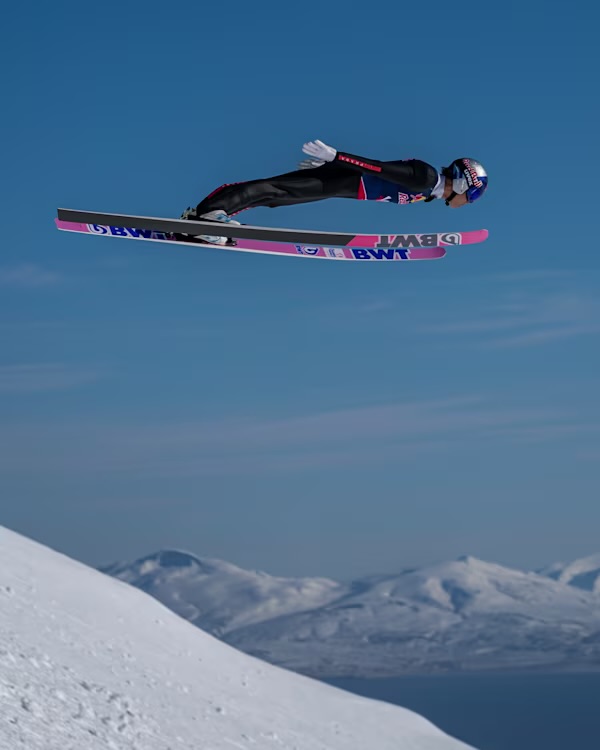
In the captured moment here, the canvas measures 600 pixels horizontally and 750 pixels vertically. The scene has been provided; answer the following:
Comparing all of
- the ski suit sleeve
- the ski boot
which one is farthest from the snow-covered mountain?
the ski suit sleeve

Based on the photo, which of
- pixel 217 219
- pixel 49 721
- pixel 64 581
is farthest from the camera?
pixel 64 581

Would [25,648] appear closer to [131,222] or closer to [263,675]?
[263,675]

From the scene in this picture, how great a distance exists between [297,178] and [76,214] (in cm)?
314

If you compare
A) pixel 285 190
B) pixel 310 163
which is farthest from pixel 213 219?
pixel 310 163

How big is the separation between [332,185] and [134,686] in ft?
104

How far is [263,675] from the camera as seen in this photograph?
53.1 metres

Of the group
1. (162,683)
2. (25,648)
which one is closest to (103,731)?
(25,648)

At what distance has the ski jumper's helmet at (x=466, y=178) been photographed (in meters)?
14.3

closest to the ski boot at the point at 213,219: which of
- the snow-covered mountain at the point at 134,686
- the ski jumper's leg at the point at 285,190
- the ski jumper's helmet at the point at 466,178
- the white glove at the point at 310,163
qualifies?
the ski jumper's leg at the point at 285,190

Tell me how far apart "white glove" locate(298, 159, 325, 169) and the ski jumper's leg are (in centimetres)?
10

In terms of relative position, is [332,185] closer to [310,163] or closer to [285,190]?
[310,163]

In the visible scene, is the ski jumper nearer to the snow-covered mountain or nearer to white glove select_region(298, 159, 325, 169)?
white glove select_region(298, 159, 325, 169)

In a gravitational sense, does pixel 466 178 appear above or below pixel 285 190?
above

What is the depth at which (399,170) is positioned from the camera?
13672 millimetres
